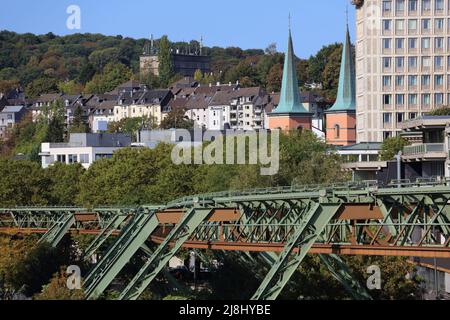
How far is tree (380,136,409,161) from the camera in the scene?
12082cm

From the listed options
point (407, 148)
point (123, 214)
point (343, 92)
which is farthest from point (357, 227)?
point (343, 92)

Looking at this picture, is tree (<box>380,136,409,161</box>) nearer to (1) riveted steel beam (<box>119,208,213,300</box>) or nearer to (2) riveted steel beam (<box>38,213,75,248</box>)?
(2) riveted steel beam (<box>38,213,75,248</box>)

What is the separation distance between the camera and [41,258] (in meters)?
87.6

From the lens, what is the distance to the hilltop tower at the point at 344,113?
185 meters

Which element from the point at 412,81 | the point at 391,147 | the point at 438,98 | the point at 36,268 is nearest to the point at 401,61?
the point at 412,81

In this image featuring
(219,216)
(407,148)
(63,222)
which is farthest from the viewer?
(407,148)

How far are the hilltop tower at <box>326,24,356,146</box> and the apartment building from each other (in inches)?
1041

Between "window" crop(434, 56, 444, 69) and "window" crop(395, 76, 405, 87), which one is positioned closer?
"window" crop(434, 56, 444, 69)

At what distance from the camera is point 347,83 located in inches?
7441

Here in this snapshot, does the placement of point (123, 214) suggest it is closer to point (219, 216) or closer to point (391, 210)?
point (219, 216)

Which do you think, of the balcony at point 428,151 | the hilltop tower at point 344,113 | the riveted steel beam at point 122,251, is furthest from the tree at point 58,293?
the hilltop tower at point 344,113

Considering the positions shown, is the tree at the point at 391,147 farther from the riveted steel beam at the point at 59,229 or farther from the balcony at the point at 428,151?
the riveted steel beam at the point at 59,229

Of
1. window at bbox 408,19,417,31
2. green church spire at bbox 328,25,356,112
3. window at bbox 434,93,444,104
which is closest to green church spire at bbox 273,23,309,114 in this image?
green church spire at bbox 328,25,356,112
